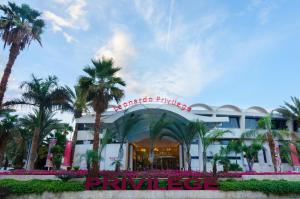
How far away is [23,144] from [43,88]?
41.9 feet

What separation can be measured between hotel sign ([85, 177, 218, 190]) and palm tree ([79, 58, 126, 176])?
4.18 m

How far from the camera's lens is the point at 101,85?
18594 millimetres

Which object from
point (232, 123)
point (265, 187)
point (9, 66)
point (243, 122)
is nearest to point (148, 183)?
point (265, 187)

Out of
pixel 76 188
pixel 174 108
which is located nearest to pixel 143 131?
pixel 174 108

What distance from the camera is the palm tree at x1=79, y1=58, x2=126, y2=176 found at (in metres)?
18.6

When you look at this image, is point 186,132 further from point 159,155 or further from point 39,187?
point 159,155

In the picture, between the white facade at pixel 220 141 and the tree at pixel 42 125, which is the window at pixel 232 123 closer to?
the white facade at pixel 220 141

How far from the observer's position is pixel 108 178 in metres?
15.9

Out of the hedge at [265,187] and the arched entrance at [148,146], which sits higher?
the arched entrance at [148,146]

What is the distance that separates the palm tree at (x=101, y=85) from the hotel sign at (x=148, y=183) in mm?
4178

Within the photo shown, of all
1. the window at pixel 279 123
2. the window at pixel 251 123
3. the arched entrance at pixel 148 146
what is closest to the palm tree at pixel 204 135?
the arched entrance at pixel 148 146

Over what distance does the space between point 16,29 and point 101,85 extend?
7.47 m

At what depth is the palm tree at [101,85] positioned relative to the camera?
18.6 meters

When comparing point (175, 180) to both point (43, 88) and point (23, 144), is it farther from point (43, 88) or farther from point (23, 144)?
point (23, 144)
